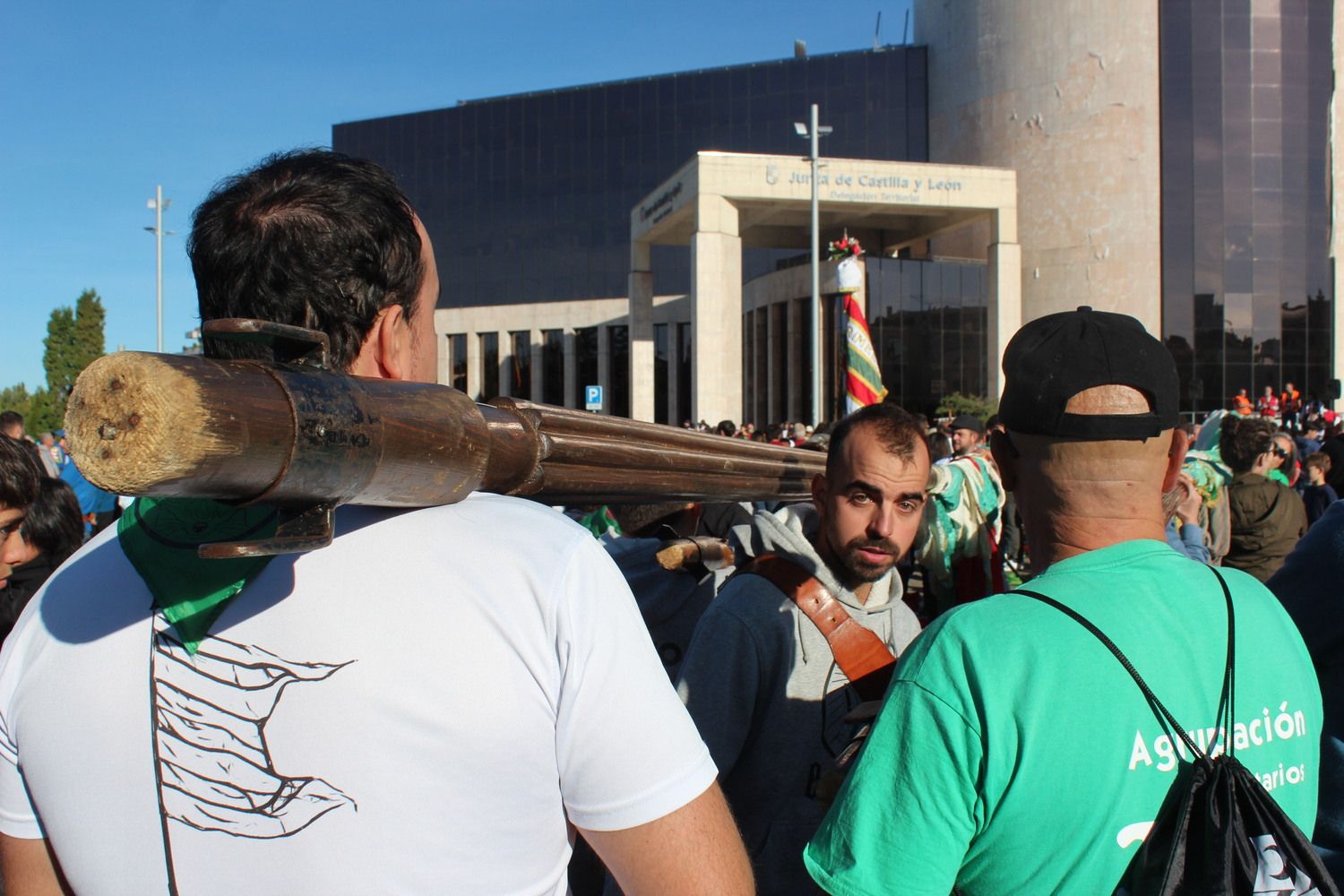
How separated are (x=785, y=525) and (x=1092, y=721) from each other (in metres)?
1.44

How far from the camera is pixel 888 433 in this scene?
298cm

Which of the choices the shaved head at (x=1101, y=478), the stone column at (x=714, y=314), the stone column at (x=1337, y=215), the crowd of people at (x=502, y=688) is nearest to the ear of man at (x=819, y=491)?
the crowd of people at (x=502, y=688)

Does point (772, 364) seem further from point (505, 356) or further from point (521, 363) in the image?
point (505, 356)

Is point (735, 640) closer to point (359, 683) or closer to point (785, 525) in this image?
point (785, 525)

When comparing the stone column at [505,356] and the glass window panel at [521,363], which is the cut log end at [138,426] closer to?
the glass window panel at [521,363]

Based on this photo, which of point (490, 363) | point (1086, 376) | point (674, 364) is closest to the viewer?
point (1086, 376)

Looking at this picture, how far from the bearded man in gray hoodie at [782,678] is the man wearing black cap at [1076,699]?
0.89 m

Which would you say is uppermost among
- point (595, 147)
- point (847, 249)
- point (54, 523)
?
point (595, 147)

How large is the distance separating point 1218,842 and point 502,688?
3.37 ft

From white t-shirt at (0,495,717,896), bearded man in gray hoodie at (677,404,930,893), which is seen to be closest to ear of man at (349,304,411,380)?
white t-shirt at (0,495,717,896)

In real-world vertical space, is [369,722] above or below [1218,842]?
above

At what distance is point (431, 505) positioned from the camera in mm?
1267

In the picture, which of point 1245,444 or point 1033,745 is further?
point 1245,444

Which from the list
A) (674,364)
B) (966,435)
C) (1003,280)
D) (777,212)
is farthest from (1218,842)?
(674,364)
